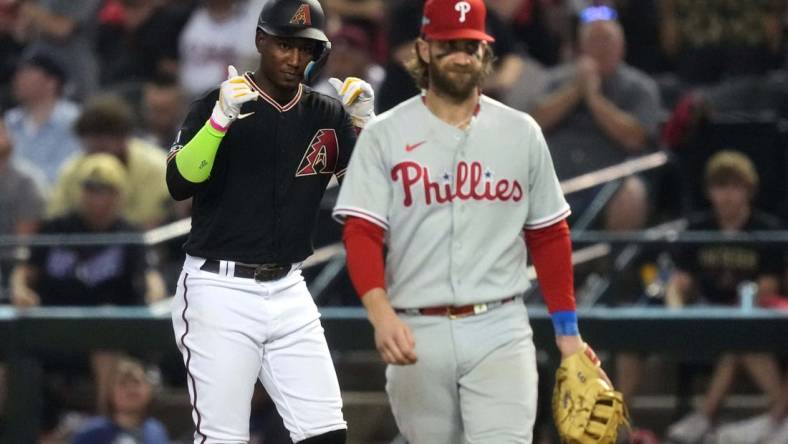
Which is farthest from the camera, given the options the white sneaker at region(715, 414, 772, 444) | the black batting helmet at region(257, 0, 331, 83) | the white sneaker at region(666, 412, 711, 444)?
the white sneaker at region(666, 412, 711, 444)

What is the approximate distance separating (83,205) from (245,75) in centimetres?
367

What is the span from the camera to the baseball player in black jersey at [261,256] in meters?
4.73

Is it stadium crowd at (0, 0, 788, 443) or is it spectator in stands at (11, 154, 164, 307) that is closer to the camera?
stadium crowd at (0, 0, 788, 443)

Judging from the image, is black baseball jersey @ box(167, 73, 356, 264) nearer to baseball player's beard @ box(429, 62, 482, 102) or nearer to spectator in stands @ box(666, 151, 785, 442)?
baseball player's beard @ box(429, 62, 482, 102)

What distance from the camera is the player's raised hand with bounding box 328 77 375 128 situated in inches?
195

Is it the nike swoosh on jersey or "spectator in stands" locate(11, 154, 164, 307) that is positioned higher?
the nike swoosh on jersey

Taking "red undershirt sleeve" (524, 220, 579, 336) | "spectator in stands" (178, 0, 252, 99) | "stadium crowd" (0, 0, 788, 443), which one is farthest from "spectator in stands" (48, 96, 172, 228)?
"red undershirt sleeve" (524, 220, 579, 336)

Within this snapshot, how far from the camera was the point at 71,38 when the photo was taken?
1042 cm

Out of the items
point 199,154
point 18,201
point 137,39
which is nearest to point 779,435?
point 199,154

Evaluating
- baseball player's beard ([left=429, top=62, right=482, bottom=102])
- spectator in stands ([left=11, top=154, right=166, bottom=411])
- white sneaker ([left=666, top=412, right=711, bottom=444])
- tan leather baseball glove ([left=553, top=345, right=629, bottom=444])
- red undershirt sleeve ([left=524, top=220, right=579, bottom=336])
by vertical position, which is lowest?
white sneaker ([left=666, top=412, right=711, bottom=444])

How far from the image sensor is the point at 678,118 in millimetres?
8445

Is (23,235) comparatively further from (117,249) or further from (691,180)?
(691,180)

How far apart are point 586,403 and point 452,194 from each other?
74cm

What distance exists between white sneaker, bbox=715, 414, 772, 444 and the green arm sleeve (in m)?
4.01
